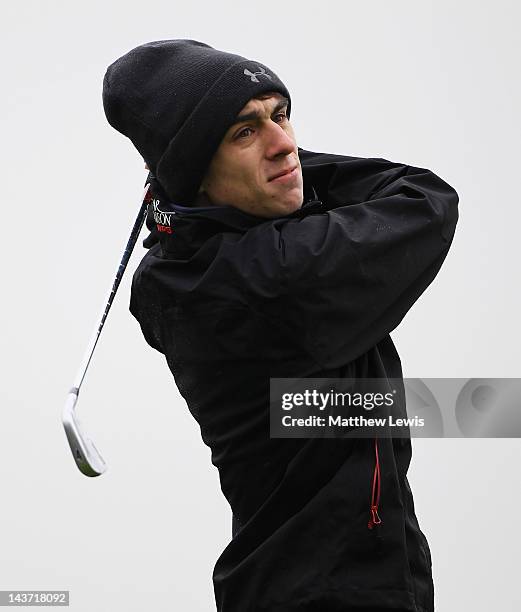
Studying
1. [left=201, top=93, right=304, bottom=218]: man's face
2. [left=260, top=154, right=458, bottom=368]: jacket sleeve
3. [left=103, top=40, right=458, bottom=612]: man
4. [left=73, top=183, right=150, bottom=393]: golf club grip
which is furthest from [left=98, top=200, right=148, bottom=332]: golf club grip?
[left=260, top=154, right=458, bottom=368]: jacket sleeve

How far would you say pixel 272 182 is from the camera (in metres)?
1.39

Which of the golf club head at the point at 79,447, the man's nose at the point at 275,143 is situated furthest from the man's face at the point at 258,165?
the golf club head at the point at 79,447

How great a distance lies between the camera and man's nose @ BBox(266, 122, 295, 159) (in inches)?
54.1

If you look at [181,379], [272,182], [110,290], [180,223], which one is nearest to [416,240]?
[272,182]

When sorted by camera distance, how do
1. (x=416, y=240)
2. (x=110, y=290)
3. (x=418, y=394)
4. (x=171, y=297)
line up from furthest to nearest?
(x=418, y=394), (x=110, y=290), (x=171, y=297), (x=416, y=240)

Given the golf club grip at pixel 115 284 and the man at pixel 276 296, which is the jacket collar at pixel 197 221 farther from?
the golf club grip at pixel 115 284

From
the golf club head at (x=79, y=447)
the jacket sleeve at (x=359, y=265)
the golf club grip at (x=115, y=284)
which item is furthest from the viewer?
the golf club grip at (x=115, y=284)

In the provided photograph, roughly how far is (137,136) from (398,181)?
0.40 m

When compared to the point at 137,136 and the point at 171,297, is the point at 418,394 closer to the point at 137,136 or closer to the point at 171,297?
the point at 171,297

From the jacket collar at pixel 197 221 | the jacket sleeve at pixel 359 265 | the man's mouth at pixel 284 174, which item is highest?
the man's mouth at pixel 284 174

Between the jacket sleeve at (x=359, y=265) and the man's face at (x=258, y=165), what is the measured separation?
2.3 inches

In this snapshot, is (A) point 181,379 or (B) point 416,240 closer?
(B) point 416,240

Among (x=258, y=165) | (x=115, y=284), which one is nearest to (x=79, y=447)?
(x=115, y=284)

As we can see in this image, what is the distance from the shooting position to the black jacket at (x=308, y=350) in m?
1.32
